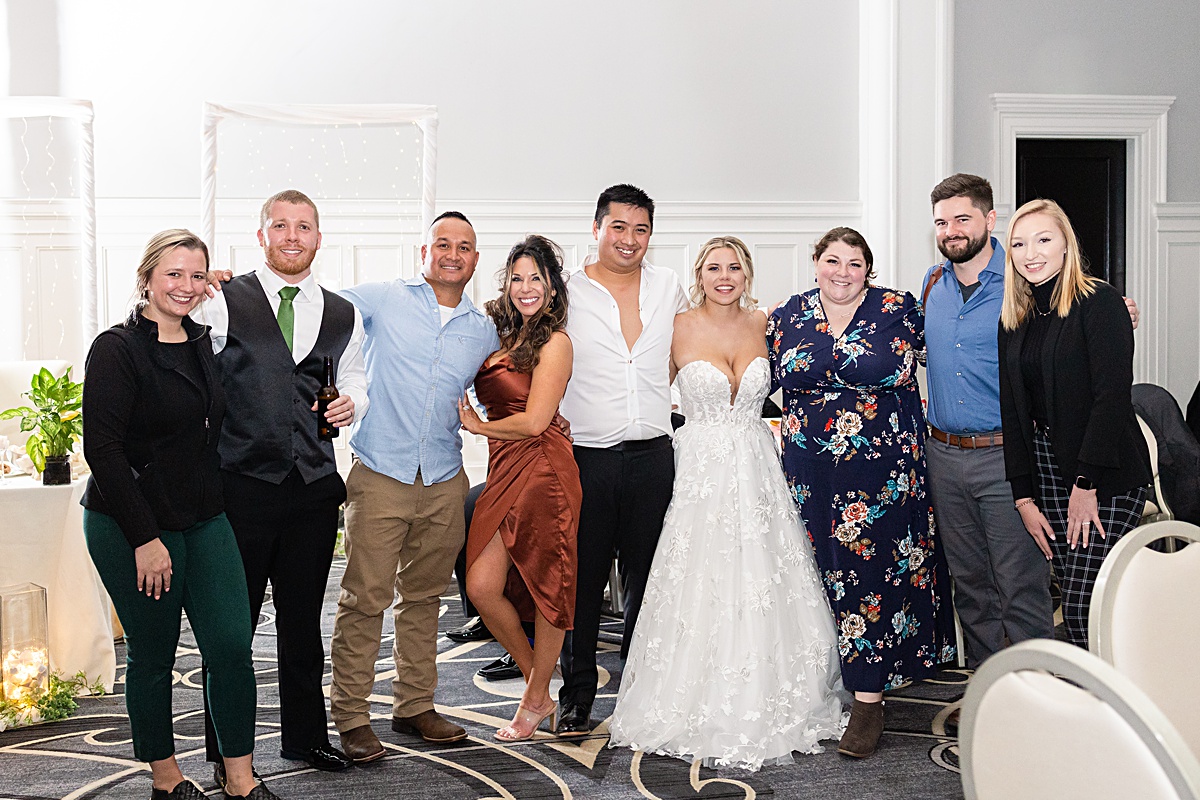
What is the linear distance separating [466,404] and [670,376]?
720 millimetres

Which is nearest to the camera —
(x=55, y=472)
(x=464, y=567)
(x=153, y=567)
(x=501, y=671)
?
(x=153, y=567)

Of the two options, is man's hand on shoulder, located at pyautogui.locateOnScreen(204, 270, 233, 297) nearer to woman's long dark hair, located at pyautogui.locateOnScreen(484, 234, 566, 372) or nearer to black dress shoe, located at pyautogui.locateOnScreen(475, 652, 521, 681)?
woman's long dark hair, located at pyautogui.locateOnScreen(484, 234, 566, 372)

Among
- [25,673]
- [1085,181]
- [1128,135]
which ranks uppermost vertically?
[1128,135]

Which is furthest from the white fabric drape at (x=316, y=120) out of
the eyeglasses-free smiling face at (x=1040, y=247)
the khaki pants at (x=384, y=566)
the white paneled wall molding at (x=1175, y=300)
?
the white paneled wall molding at (x=1175, y=300)

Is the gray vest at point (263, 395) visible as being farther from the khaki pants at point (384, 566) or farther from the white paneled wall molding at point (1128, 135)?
the white paneled wall molding at point (1128, 135)

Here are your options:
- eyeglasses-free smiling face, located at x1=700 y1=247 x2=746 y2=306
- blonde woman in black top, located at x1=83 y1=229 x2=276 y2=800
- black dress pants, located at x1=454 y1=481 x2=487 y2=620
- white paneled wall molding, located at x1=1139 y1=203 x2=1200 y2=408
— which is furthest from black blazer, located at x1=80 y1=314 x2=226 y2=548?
white paneled wall molding, located at x1=1139 y1=203 x2=1200 y2=408

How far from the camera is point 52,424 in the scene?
3723mm

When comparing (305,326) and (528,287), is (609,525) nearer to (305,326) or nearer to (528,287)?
(528,287)

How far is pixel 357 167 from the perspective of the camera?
21.5 feet

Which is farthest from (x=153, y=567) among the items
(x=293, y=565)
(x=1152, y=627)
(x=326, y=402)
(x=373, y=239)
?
(x=373, y=239)

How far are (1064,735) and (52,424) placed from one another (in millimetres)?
3622

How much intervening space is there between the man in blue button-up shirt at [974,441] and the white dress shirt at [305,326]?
1838 mm

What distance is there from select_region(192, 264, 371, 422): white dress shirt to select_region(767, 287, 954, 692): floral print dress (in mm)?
1342

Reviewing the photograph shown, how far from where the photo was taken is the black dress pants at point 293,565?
2.77 meters
